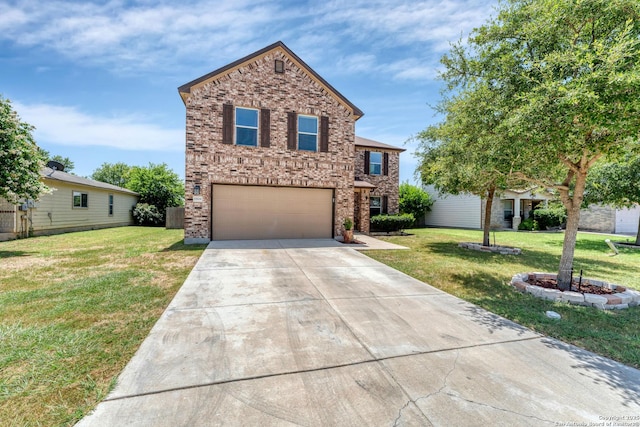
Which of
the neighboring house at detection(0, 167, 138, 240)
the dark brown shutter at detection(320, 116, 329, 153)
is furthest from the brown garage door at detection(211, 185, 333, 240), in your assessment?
the neighboring house at detection(0, 167, 138, 240)

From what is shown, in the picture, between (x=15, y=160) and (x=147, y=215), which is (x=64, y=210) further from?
(x=15, y=160)

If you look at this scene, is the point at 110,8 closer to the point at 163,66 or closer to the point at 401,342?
the point at 163,66

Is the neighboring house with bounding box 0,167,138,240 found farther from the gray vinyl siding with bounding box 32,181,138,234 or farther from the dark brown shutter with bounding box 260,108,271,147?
the dark brown shutter with bounding box 260,108,271,147

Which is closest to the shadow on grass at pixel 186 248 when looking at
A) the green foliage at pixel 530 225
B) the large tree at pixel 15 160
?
the large tree at pixel 15 160

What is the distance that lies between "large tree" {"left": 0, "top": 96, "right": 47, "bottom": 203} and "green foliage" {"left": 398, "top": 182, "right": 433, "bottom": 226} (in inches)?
797

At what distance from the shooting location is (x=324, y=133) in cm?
1222

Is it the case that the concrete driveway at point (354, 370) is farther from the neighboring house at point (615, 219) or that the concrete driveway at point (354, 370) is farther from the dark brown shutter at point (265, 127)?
the neighboring house at point (615, 219)

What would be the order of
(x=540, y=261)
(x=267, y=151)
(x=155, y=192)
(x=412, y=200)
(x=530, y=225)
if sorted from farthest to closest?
1. (x=155, y=192)
2. (x=412, y=200)
3. (x=530, y=225)
4. (x=267, y=151)
5. (x=540, y=261)

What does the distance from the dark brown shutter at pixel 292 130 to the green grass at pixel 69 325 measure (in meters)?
6.47

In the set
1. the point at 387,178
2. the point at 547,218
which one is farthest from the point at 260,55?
the point at 547,218

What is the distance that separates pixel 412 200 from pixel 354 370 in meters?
20.7

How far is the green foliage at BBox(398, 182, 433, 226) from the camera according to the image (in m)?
21.9

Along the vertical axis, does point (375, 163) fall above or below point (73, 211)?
above

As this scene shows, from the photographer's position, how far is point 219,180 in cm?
1106
